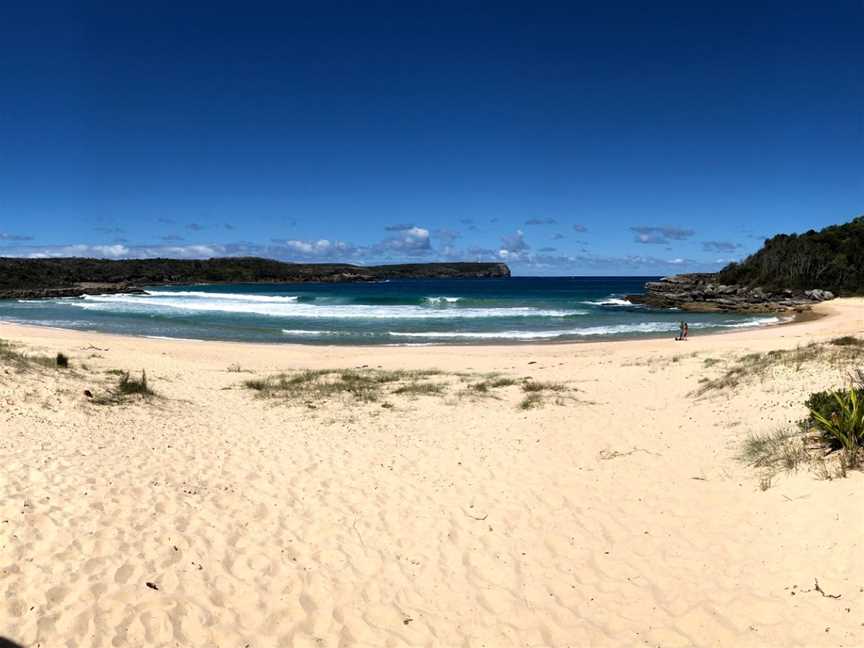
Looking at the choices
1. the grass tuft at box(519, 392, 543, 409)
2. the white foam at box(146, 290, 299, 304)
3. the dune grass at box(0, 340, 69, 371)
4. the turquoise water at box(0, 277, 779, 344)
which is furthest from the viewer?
the white foam at box(146, 290, 299, 304)

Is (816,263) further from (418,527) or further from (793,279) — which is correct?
(418,527)

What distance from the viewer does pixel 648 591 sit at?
5.02m

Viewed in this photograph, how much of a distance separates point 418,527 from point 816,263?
63.7 metres

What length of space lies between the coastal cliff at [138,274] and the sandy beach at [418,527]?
72.6 meters

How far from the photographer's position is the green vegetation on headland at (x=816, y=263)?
54094 millimetres

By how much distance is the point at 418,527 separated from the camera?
641 cm

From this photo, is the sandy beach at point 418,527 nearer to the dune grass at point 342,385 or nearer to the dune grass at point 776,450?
the dune grass at point 776,450

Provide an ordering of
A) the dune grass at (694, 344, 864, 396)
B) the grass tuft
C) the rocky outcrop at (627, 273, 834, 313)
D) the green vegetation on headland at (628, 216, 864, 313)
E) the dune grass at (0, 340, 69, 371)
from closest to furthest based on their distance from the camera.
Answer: the dune grass at (0, 340, 69, 371), the dune grass at (694, 344, 864, 396), the grass tuft, the rocky outcrop at (627, 273, 834, 313), the green vegetation on headland at (628, 216, 864, 313)

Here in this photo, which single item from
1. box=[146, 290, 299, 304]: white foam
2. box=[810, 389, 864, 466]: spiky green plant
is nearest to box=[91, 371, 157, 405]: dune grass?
box=[810, 389, 864, 466]: spiky green plant

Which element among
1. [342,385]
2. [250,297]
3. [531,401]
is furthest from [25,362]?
[250,297]

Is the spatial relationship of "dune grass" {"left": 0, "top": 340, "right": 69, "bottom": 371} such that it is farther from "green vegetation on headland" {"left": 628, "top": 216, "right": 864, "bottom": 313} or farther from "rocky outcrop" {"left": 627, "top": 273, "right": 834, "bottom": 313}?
"green vegetation on headland" {"left": 628, "top": 216, "right": 864, "bottom": 313}

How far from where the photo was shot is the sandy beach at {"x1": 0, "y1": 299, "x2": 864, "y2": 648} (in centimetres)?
448

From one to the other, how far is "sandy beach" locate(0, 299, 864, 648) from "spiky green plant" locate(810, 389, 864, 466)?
0.50 meters

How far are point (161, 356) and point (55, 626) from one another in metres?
19.0
